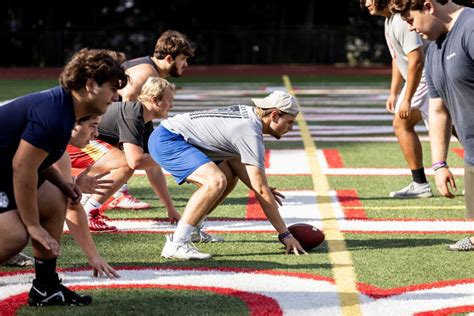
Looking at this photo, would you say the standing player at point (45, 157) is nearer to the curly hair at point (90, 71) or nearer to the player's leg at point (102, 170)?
the curly hair at point (90, 71)

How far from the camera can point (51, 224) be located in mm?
5105

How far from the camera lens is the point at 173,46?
8039mm

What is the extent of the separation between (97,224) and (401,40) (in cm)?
333

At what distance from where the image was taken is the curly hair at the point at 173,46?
7992 mm

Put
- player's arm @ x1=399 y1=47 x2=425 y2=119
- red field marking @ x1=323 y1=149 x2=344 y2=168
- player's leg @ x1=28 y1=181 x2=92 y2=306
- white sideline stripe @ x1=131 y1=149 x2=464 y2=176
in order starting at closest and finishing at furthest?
player's leg @ x1=28 y1=181 x2=92 y2=306
player's arm @ x1=399 y1=47 x2=425 y2=119
white sideline stripe @ x1=131 y1=149 x2=464 y2=176
red field marking @ x1=323 y1=149 x2=344 y2=168

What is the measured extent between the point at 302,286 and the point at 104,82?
5.30ft

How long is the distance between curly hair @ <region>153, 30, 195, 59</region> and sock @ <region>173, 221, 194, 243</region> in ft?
6.66

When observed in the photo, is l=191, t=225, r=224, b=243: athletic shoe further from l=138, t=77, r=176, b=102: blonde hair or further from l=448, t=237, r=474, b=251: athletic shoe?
l=448, t=237, r=474, b=251: athletic shoe

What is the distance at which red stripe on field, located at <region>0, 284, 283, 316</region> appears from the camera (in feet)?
16.5

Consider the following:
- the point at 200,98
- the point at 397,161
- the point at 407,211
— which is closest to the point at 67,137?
the point at 407,211

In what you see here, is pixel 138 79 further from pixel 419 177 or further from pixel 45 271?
pixel 45 271

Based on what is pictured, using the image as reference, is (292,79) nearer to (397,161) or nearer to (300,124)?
(300,124)

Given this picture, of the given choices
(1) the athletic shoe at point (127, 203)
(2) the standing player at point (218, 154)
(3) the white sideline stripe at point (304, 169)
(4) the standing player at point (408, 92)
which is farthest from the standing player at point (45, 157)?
(3) the white sideline stripe at point (304, 169)

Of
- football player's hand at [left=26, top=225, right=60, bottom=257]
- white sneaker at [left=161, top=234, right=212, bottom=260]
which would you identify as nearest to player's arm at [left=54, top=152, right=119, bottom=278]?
football player's hand at [left=26, top=225, right=60, bottom=257]
